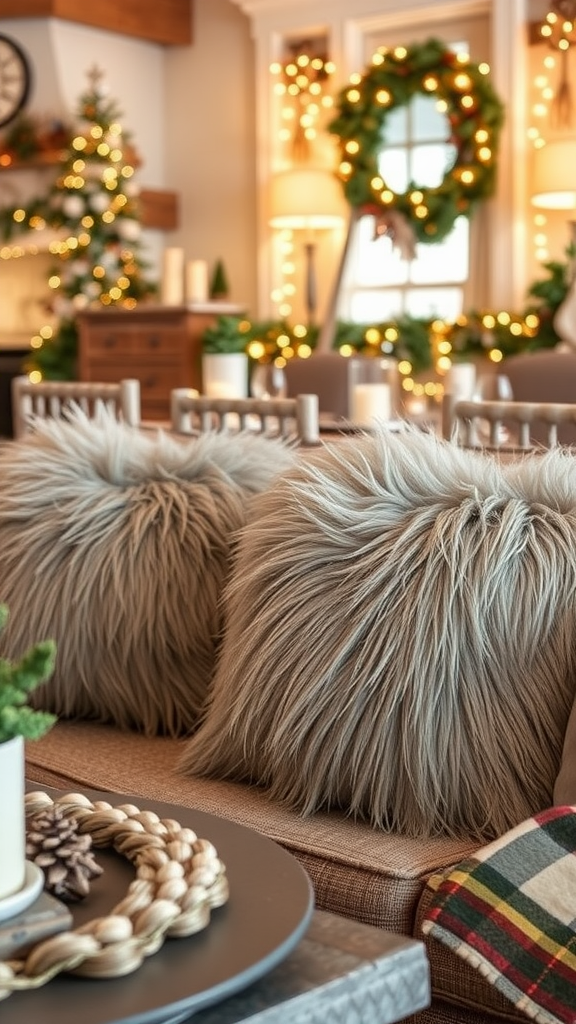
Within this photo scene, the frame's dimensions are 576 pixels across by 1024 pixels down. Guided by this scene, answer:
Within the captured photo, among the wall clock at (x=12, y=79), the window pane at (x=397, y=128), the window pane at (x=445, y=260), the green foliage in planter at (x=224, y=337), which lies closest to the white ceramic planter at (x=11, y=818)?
the green foliage in planter at (x=224, y=337)

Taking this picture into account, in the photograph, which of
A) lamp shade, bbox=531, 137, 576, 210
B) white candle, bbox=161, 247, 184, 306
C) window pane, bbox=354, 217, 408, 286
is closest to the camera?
lamp shade, bbox=531, 137, 576, 210

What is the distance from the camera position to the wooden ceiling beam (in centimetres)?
703

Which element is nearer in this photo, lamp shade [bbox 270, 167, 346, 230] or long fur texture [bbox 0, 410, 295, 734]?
long fur texture [bbox 0, 410, 295, 734]

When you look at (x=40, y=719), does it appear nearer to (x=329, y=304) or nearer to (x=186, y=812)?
(x=186, y=812)

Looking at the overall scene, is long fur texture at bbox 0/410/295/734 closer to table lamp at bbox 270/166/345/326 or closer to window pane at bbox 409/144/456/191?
table lamp at bbox 270/166/345/326

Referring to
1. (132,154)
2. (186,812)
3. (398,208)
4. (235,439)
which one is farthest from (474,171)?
(186,812)

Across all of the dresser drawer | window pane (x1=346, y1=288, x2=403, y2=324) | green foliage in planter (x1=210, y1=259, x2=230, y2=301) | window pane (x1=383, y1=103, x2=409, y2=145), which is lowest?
the dresser drawer

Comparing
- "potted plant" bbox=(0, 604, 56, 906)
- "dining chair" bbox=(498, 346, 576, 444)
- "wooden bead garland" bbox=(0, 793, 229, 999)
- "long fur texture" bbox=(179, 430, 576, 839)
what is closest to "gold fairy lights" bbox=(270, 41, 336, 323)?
"dining chair" bbox=(498, 346, 576, 444)

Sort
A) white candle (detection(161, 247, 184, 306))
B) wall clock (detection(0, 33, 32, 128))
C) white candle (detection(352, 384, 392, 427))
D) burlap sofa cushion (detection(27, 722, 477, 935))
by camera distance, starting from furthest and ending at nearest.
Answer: wall clock (detection(0, 33, 32, 128)), white candle (detection(161, 247, 184, 306)), white candle (detection(352, 384, 392, 427)), burlap sofa cushion (detection(27, 722, 477, 935))

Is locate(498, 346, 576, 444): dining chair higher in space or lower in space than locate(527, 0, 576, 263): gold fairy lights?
lower

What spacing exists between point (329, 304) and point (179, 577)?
5044 millimetres

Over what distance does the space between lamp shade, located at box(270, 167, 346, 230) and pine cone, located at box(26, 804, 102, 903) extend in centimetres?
573

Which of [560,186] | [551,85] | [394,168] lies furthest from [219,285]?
[560,186]

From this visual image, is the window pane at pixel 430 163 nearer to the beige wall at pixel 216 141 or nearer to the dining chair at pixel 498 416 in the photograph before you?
the beige wall at pixel 216 141
